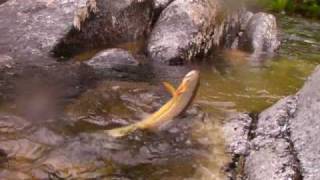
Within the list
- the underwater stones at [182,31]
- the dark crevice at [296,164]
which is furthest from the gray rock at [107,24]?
the dark crevice at [296,164]

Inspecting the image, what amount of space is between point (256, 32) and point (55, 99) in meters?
6.09

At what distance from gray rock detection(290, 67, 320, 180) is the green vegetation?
491 inches

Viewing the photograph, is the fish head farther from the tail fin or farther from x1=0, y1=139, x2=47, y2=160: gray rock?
x1=0, y1=139, x2=47, y2=160: gray rock

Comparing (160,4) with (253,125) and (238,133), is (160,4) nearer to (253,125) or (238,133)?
(253,125)

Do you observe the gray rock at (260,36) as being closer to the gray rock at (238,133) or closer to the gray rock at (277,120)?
the gray rock at (238,133)

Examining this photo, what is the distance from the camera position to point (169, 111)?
600cm

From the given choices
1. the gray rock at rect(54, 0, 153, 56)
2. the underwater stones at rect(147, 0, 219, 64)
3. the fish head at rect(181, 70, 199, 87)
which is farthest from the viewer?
the underwater stones at rect(147, 0, 219, 64)

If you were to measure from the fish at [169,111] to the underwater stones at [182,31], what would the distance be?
282 cm

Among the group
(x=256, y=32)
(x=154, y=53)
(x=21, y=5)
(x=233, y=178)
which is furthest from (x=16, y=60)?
(x=256, y=32)

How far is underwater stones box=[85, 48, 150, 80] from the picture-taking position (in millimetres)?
8062

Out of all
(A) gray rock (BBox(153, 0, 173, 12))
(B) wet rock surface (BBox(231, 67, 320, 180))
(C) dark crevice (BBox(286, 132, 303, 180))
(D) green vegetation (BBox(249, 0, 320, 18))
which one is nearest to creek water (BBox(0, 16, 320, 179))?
(B) wet rock surface (BBox(231, 67, 320, 180))

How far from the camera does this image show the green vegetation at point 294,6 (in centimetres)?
1758

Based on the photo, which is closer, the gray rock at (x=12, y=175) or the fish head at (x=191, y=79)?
the gray rock at (x=12, y=175)

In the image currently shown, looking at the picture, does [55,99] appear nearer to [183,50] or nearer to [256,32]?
[183,50]
